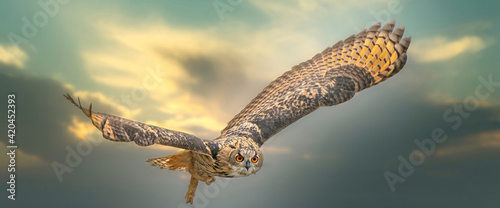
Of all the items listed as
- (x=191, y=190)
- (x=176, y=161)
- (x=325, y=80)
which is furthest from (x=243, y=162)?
(x=325, y=80)

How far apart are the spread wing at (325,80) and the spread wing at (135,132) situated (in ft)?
5.23

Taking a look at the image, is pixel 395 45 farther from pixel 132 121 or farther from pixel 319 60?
pixel 132 121

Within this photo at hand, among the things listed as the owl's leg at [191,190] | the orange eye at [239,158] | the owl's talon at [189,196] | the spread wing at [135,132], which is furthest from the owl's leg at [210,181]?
the spread wing at [135,132]

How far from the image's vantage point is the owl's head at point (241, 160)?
6.22m

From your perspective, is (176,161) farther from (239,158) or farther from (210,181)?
(239,158)

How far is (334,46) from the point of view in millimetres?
8836

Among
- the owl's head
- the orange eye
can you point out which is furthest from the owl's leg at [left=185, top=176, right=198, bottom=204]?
the orange eye

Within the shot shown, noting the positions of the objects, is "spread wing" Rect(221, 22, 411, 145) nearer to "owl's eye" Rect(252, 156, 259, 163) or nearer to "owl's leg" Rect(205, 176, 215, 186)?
"owl's leg" Rect(205, 176, 215, 186)

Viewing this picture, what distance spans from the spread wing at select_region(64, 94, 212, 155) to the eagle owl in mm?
22

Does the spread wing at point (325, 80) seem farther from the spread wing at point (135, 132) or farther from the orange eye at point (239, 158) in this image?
the spread wing at point (135, 132)

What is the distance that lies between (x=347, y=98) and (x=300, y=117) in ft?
3.28

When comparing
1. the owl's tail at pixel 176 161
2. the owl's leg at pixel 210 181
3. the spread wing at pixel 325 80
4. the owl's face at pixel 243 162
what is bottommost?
the owl's face at pixel 243 162

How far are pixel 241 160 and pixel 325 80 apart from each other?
2.99 metres

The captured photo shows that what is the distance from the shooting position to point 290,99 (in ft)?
26.6
